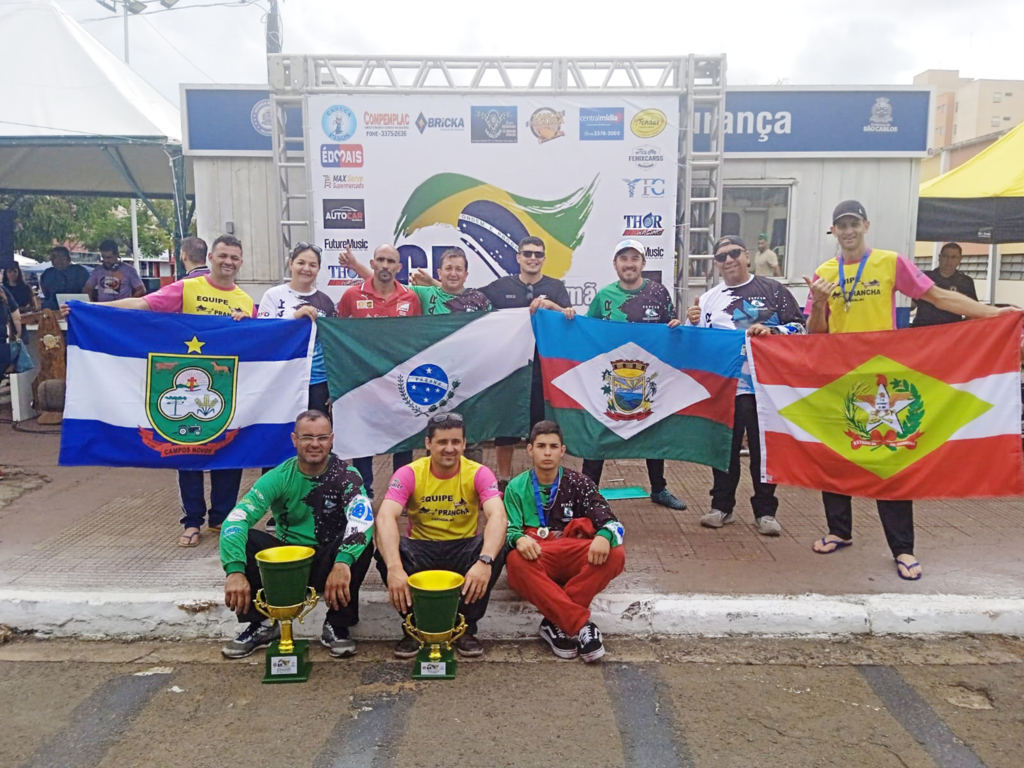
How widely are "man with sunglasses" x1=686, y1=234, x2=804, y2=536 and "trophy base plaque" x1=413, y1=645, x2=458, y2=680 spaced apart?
2539mm

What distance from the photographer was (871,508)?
6125 millimetres

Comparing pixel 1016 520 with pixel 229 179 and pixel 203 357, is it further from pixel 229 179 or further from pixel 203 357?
pixel 229 179

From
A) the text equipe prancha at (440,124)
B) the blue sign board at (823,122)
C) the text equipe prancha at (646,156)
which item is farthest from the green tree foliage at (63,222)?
the blue sign board at (823,122)

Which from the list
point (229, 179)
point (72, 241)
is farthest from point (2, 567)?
point (72, 241)

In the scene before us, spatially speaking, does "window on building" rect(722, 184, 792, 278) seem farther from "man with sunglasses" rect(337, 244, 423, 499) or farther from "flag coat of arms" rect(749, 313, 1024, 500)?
"man with sunglasses" rect(337, 244, 423, 499)

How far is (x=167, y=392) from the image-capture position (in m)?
5.14

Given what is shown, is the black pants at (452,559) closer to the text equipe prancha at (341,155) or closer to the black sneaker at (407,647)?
the black sneaker at (407,647)

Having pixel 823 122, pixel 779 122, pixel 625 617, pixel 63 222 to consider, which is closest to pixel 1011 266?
pixel 823 122

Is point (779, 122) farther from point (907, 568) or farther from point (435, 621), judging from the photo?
point (435, 621)

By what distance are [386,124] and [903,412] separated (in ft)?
16.9

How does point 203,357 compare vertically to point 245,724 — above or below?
above

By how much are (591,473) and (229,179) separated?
5.04 meters

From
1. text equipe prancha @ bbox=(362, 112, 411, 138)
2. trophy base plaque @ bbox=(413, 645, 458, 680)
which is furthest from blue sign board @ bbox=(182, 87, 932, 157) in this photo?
trophy base plaque @ bbox=(413, 645, 458, 680)

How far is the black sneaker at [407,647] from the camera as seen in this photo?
392cm
